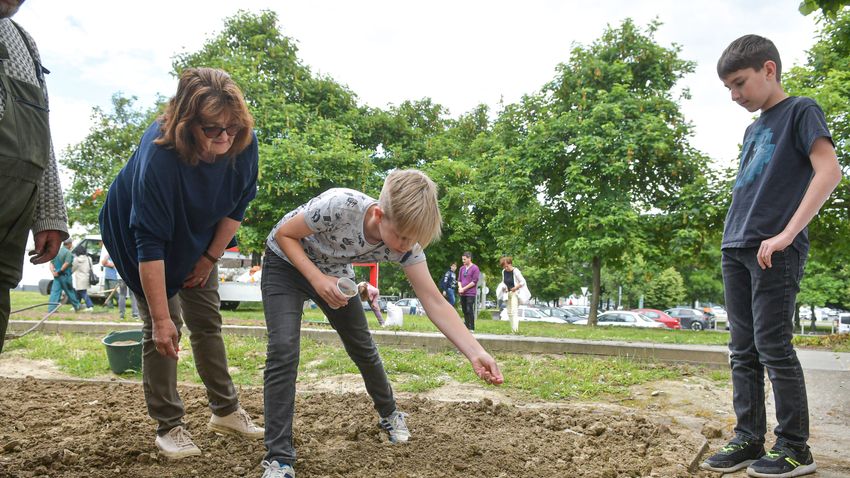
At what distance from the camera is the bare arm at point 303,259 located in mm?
2693

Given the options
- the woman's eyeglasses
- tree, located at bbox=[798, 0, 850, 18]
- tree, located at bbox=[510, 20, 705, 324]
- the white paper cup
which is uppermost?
tree, located at bbox=[510, 20, 705, 324]

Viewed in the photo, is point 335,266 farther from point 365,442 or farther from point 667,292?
point 667,292

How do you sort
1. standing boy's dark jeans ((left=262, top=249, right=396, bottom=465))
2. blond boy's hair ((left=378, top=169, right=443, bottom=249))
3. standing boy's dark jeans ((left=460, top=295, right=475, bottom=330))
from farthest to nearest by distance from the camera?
standing boy's dark jeans ((left=460, top=295, right=475, bottom=330)), standing boy's dark jeans ((left=262, top=249, right=396, bottom=465)), blond boy's hair ((left=378, top=169, right=443, bottom=249))

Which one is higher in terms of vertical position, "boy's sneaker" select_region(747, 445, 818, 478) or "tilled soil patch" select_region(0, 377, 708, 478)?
"boy's sneaker" select_region(747, 445, 818, 478)

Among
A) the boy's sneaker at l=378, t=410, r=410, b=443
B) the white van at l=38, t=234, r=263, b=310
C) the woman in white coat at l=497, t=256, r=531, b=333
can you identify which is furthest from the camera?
the white van at l=38, t=234, r=263, b=310

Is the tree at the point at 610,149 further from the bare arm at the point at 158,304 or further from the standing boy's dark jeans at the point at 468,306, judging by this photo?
the bare arm at the point at 158,304

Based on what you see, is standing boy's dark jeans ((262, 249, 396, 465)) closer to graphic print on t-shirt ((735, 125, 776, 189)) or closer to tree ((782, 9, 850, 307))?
graphic print on t-shirt ((735, 125, 776, 189))

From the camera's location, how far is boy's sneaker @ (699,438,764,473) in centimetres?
297

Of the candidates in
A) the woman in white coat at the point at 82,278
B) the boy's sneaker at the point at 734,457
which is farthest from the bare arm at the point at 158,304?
the woman in white coat at the point at 82,278

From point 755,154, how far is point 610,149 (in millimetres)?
15929

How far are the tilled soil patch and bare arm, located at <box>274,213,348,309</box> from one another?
30.3 inches

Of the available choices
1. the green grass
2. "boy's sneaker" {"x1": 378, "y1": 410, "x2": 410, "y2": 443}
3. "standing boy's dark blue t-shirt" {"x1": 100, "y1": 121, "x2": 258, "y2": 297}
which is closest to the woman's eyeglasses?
"standing boy's dark blue t-shirt" {"x1": 100, "y1": 121, "x2": 258, "y2": 297}

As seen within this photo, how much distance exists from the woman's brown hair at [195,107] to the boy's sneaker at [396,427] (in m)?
1.69

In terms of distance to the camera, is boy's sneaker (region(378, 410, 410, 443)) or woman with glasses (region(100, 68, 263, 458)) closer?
woman with glasses (region(100, 68, 263, 458))
